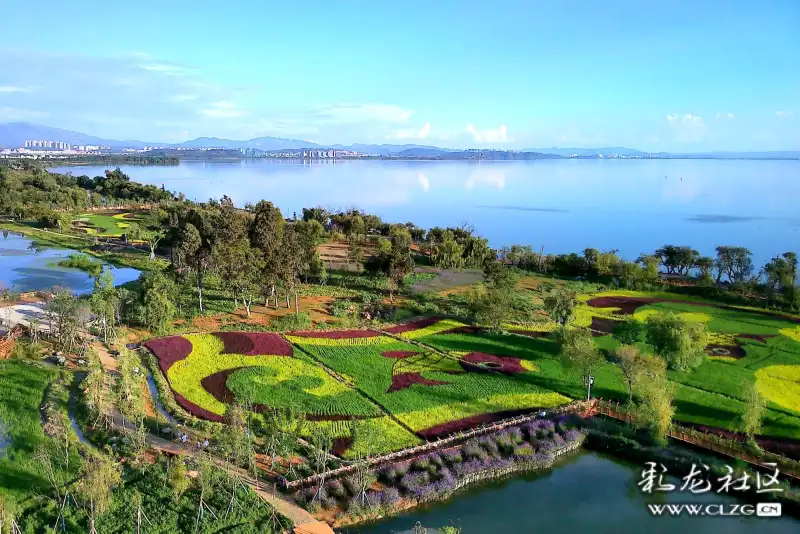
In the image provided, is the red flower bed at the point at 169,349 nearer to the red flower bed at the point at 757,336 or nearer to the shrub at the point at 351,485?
the shrub at the point at 351,485

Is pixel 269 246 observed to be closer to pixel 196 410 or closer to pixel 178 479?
pixel 196 410

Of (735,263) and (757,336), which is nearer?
(757,336)

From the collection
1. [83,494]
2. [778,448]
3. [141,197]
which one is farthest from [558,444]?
[141,197]

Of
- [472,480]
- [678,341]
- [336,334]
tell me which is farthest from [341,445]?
[678,341]

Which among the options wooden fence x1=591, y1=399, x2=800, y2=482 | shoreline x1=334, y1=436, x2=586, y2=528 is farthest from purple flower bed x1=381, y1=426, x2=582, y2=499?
wooden fence x1=591, y1=399, x2=800, y2=482

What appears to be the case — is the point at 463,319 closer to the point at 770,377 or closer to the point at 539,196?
the point at 770,377
